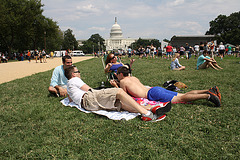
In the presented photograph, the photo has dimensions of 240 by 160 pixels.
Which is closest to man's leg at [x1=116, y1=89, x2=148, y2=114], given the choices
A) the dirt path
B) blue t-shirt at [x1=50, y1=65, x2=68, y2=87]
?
blue t-shirt at [x1=50, y1=65, x2=68, y2=87]

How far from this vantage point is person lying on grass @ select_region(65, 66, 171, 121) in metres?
3.59

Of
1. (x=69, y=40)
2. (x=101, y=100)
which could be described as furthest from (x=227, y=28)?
(x=101, y=100)

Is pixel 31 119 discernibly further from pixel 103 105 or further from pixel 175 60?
pixel 175 60

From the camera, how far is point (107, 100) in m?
3.88

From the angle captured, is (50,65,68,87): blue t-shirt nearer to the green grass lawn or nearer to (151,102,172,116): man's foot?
the green grass lawn

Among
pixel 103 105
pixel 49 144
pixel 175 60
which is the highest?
pixel 175 60

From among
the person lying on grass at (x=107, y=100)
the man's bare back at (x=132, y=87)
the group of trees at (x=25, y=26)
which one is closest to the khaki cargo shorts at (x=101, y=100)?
the person lying on grass at (x=107, y=100)

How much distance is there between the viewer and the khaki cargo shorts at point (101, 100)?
12.5 ft

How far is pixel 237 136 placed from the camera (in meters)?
2.90

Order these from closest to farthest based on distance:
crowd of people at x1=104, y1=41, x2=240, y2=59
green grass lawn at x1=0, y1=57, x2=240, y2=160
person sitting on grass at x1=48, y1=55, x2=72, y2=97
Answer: green grass lawn at x1=0, y1=57, x2=240, y2=160 → person sitting on grass at x1=48, y1=55, x2=72, y2=97 → crowd of people at x1=104, y1=41, x2=240, y2=59

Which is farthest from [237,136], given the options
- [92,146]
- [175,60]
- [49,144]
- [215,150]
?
[175,60]

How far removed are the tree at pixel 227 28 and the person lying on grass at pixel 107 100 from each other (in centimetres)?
7310

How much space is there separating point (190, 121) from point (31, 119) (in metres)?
3.31

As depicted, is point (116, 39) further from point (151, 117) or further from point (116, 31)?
point (151, 117)
